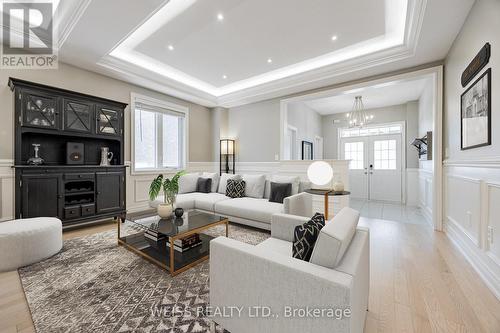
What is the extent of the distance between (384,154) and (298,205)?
5106mm

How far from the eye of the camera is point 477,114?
2.18 meters

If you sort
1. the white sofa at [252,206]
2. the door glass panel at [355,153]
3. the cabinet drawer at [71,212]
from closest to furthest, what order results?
the white sofa at [252,206] → the cabinet drawer at [71,212] → the door glass panel at [355,153]

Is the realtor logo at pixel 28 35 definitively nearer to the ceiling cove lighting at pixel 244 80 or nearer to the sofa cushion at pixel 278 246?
the ceiling cove lighting at pixel 244 80

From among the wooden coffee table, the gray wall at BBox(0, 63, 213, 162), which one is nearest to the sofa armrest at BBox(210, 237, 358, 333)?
→ the wooden coffee table

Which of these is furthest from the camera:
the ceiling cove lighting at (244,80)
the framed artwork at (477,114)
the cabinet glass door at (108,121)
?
the cabinet glass door at (108,121)

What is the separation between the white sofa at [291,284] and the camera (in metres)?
0.85

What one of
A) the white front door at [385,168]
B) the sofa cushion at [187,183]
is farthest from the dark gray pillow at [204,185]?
the white front door at [385,168]

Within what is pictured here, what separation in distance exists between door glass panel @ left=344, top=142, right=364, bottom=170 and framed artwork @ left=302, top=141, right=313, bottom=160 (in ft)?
4.29

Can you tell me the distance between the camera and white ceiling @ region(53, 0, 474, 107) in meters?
2.46

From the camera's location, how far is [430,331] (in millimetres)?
1329

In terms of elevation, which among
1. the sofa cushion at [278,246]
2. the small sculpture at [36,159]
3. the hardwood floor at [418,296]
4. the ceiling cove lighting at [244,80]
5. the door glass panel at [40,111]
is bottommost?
the hardwood floor at [418,296]

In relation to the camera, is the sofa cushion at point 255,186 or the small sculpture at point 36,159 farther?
the sofa cushion at point 255,186

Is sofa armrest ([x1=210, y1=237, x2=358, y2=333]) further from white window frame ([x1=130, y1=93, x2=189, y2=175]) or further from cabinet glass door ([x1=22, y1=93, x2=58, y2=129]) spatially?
white window frame ([x1=130, y1=93, x2=189, y2=175])

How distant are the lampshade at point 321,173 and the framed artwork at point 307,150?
159 inches
